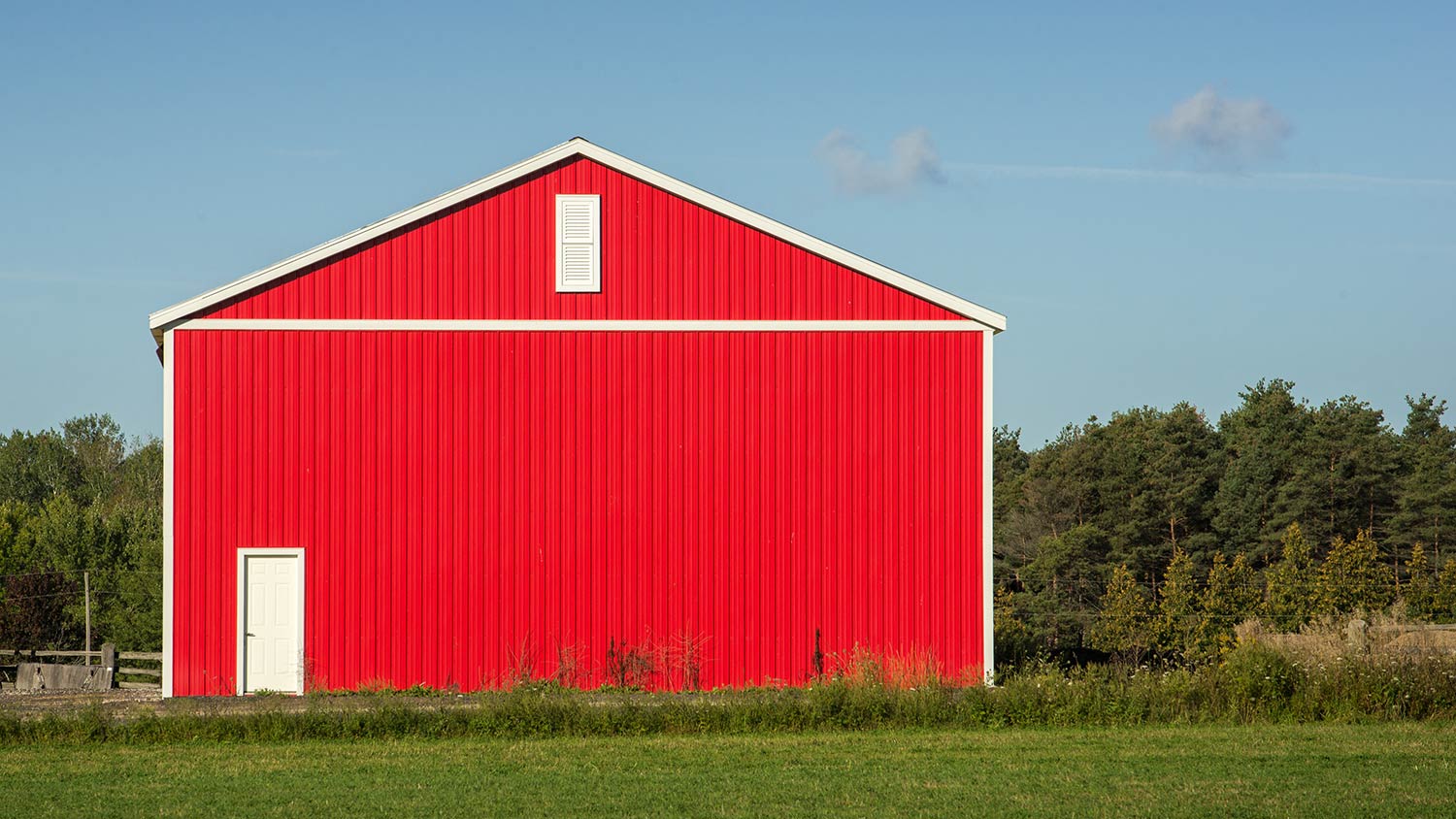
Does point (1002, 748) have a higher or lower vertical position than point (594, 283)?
lower

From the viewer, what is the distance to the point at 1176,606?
5716 cm

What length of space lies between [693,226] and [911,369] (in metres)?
3.37

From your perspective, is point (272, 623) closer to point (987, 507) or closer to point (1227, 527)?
point (987, 507)

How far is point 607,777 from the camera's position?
13.0 metres

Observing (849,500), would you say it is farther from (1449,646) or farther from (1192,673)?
(1449,646)

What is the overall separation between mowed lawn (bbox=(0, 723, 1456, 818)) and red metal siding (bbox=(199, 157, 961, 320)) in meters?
6.29

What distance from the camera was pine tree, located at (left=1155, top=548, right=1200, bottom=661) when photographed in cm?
5688

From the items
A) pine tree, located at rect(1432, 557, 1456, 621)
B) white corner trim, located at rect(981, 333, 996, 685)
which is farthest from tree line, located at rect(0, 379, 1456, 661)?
white corner trim, located at rect(981, 333, 996, 685)

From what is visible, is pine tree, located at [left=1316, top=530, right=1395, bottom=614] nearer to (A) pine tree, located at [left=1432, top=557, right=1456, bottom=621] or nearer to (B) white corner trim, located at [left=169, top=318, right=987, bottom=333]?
(A) pine tree, located at [left=1432, top=557, right=1456, bottom=621]

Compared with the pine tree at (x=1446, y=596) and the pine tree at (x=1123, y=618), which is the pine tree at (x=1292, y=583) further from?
the pine tree at (x=1123, y=618)

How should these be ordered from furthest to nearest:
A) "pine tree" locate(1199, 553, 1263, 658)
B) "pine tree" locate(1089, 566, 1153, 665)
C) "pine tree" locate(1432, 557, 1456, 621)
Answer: "pine tree" locate(1089, 566, 1153, 665), "pine tree" locate(1199, 553, 1263, 658), "pine tree" locate(1432, 557, 1456, 621)

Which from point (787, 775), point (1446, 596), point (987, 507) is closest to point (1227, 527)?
point (1446, 596)

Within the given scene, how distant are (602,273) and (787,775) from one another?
8.34 m

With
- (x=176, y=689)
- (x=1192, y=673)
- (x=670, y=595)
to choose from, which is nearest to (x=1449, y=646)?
(x=1192, y=673)
